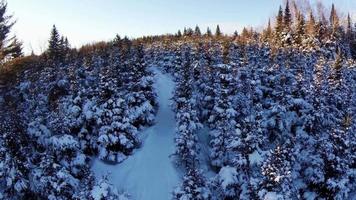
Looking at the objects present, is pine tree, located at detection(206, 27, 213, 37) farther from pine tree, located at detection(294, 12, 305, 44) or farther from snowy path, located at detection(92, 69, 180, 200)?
snowy path, located at detection(92, 69, 180, 200)

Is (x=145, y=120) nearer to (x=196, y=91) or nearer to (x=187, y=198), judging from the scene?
(x=196, y=91)

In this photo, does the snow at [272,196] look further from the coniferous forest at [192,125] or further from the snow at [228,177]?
the snow at [228,177]

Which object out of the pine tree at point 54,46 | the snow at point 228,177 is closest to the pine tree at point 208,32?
the pine tree at point 54,46

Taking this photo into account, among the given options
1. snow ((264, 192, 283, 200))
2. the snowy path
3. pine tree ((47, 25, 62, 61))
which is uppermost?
pine tree ((47, 25, 62, 61))

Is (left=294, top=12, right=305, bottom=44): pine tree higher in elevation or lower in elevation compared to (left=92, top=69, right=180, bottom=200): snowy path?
higher

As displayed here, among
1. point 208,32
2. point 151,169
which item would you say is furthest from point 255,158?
point 208,32

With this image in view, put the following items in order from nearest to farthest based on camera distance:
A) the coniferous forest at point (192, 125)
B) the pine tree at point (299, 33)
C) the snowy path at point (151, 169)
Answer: the coniferous forest at point (192, 125) < the snowy path at point (151, 169) < the pine tree at point (299, 33)

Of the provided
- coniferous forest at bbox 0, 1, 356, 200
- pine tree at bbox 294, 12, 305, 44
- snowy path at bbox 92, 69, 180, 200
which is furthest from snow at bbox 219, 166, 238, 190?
pine tree at bbox 294, 12, 305, 44
